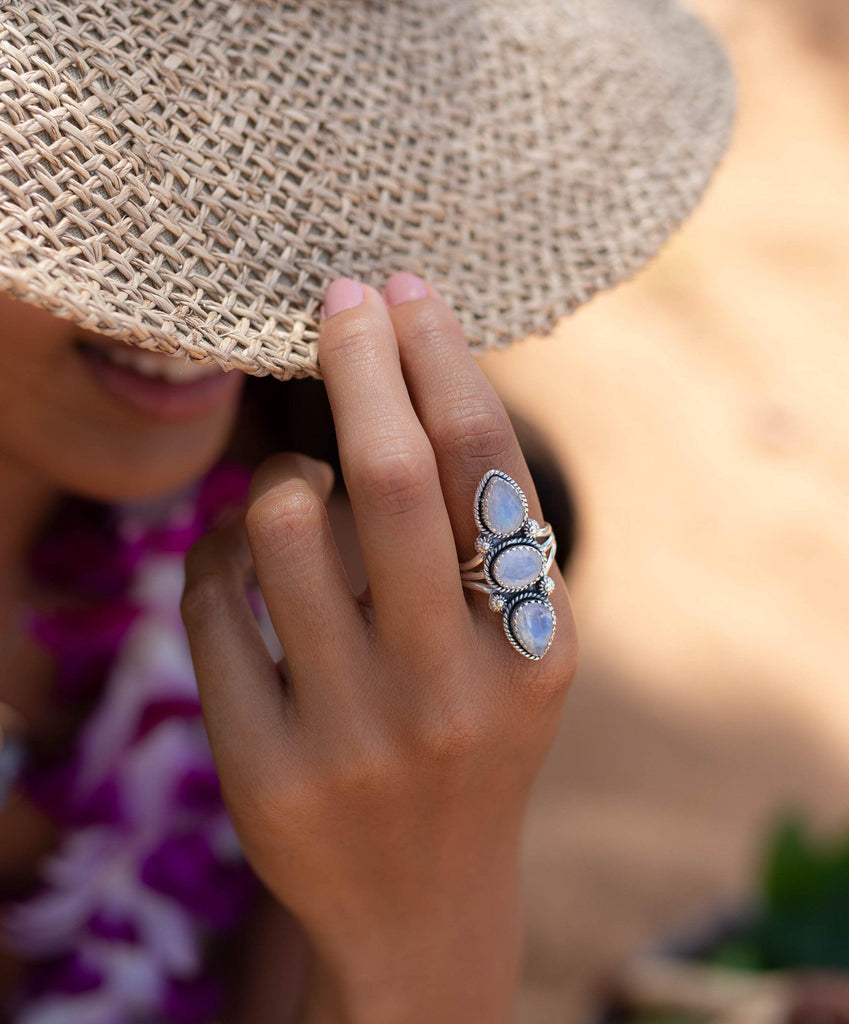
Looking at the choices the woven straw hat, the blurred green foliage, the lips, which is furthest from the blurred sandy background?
the lips

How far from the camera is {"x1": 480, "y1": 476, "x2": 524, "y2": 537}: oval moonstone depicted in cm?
60

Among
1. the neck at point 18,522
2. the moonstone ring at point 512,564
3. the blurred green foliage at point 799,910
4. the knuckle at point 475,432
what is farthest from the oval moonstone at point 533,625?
the blurred green foliage at point 799,910

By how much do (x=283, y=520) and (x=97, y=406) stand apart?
28cm

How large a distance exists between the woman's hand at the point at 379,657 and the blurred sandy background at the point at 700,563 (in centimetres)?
76

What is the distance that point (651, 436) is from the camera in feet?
7.79

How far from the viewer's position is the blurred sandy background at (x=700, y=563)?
1650 millimetres

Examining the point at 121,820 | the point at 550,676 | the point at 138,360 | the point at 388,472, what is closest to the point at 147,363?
the point at 138,360

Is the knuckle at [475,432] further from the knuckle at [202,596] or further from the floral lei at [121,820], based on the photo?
the floral lei at [121,820]

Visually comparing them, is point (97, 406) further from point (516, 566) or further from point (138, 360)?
point (516, 566)

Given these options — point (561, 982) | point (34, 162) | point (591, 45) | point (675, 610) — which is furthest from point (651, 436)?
point (34, 162)

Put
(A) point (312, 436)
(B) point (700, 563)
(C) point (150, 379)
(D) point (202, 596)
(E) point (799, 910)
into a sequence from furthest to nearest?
(B) point (700, 563), (E) point (799, 910), (A) point (312, 436), (C) point (150, 379), (D) point (202, 596)

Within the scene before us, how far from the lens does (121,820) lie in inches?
45.9

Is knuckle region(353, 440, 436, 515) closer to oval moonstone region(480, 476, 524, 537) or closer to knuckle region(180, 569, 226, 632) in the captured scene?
oval moonstone region(480, 476, 524, 537)

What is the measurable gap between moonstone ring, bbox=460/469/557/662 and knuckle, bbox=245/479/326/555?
0.11 metres
